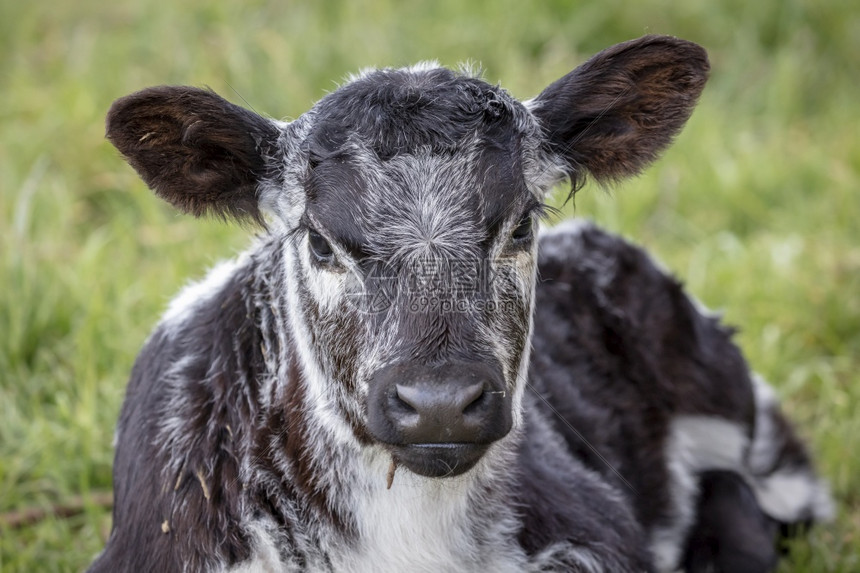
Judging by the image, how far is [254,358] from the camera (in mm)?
3924

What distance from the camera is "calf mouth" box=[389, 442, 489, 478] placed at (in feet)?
10.4

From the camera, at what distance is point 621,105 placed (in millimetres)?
3949

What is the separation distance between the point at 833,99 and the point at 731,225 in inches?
88.9

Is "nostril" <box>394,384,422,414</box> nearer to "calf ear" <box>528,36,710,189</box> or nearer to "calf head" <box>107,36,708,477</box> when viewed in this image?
"calf head" <box>107,36,708,477</box>

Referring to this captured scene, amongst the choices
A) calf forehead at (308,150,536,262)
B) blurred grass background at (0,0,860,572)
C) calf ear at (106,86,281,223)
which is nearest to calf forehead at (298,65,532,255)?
calf forehead at (308,150,536,262)

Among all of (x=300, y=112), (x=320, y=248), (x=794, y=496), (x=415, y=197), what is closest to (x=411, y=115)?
(x=415, y=197)

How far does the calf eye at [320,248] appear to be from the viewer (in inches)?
141

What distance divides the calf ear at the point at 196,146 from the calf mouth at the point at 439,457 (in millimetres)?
1190

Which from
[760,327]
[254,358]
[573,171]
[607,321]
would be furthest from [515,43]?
[254,358]

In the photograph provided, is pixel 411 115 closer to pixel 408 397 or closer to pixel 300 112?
pixel 408 397

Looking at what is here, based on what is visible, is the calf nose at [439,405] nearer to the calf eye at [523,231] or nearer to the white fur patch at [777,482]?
the calf eye at [523,231]

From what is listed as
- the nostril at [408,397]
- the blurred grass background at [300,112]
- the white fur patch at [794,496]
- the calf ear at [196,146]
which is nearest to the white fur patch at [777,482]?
the white fur patch at [794,496]

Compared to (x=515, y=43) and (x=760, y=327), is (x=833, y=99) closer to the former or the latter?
(x=515, y=43)

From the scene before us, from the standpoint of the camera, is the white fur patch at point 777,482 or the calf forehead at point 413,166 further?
the white fur patch at point 777,482
